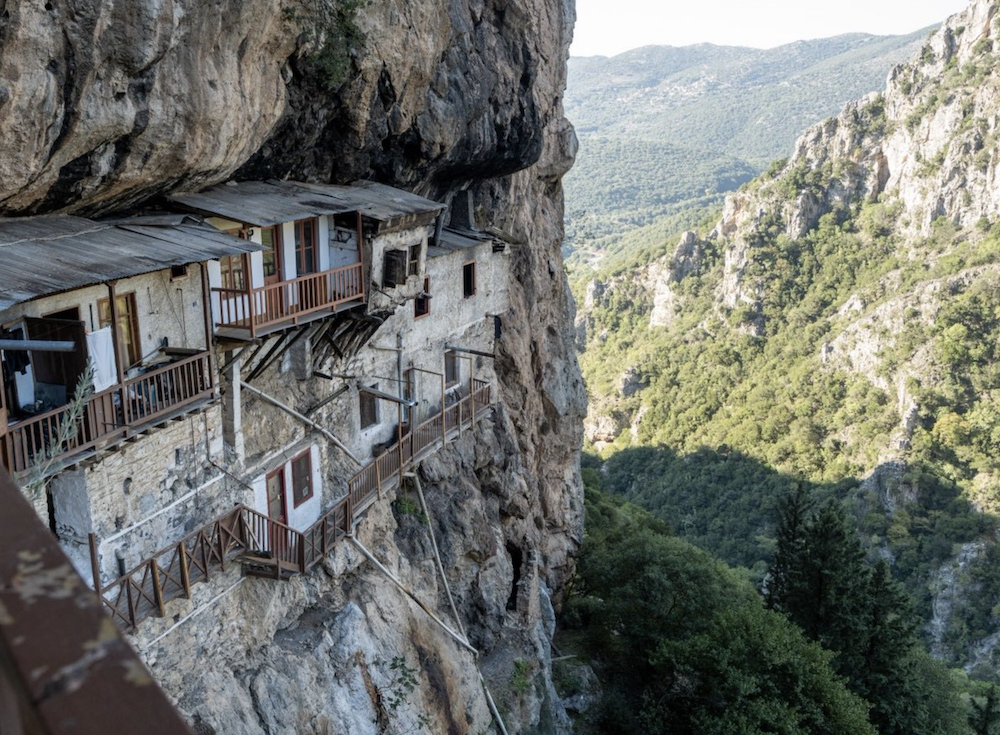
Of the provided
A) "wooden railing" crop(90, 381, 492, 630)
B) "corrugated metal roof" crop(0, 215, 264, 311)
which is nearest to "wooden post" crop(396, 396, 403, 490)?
"wooden railing" crop(90, 381, 492, 630)

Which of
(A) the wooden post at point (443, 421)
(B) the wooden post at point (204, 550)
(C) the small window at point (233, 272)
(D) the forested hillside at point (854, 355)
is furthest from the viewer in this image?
(D) the forested hillside at point (854, 355)

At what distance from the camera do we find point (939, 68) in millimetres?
98375

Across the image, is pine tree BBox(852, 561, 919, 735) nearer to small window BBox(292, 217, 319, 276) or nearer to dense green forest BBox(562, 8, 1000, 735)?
dense green forest BBox(562, 8, 1000, 735)

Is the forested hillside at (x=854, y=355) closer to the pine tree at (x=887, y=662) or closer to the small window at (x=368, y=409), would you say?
the pine tree at (x=887, y=662)

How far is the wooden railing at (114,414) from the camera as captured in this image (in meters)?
10.5

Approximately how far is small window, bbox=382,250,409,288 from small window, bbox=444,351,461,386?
556 centimetres

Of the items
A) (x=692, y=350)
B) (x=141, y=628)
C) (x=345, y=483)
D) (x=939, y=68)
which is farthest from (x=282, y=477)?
(x=939, y=68)

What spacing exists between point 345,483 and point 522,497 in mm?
10561

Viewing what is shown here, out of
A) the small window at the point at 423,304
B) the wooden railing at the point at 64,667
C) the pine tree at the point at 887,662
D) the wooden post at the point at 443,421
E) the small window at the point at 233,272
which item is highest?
the wooden railing at the point at 64,667

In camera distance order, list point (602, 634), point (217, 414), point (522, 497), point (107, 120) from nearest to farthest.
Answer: point (107, 120) → point (217, 414) → point (522, 497) → point (602, 634)

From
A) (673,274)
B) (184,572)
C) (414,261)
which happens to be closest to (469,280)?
(414,261)

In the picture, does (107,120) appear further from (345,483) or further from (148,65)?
(345,483)

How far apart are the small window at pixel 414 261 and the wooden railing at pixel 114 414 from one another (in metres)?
7.22

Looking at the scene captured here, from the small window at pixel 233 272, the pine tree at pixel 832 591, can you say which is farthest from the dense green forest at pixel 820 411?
the small window at pixel 233 272
